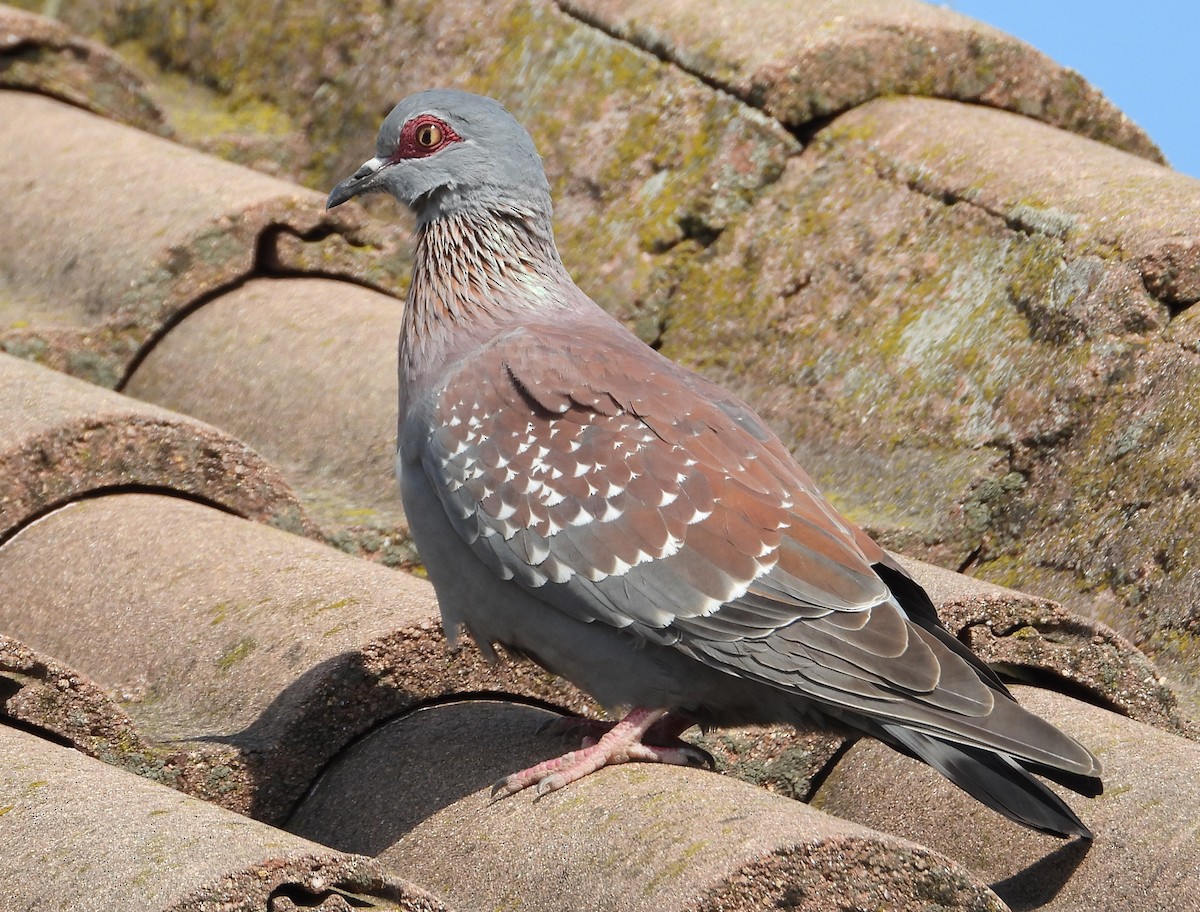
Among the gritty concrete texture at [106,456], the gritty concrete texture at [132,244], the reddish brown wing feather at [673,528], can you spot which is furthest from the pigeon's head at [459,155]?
the gritty concrete texture at [132,244]

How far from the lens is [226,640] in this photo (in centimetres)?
373

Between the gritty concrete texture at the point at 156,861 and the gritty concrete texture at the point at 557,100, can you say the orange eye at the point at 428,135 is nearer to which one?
the gritty concrete texture at the point at 557,100

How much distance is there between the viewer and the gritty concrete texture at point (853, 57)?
588cm

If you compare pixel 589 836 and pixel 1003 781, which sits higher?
pixel 1003 781

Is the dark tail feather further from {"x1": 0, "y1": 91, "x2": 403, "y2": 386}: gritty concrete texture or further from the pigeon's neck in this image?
{"x1": 0, "y1": 91, "x2": 403, "y2": 386}: gritty concrete texture

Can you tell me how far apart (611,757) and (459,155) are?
1839 millimetres

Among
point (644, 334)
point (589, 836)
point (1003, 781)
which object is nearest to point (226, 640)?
point (589, 836)

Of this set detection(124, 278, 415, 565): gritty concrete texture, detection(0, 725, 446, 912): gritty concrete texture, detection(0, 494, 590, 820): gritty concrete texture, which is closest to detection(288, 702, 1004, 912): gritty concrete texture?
detection(0, 494, 590, 820): gritty concrete texture

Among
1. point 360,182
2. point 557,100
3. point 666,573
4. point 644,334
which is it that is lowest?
point 666,573

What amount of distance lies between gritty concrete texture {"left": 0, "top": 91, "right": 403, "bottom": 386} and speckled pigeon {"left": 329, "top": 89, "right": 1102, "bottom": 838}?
183cm

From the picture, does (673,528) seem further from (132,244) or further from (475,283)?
(132,244)

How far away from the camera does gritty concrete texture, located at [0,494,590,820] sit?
3.48 m

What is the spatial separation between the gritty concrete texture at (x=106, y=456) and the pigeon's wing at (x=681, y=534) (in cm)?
84

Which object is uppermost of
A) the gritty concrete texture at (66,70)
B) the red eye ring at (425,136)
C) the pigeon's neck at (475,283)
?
the red eye ring at (425,136)
